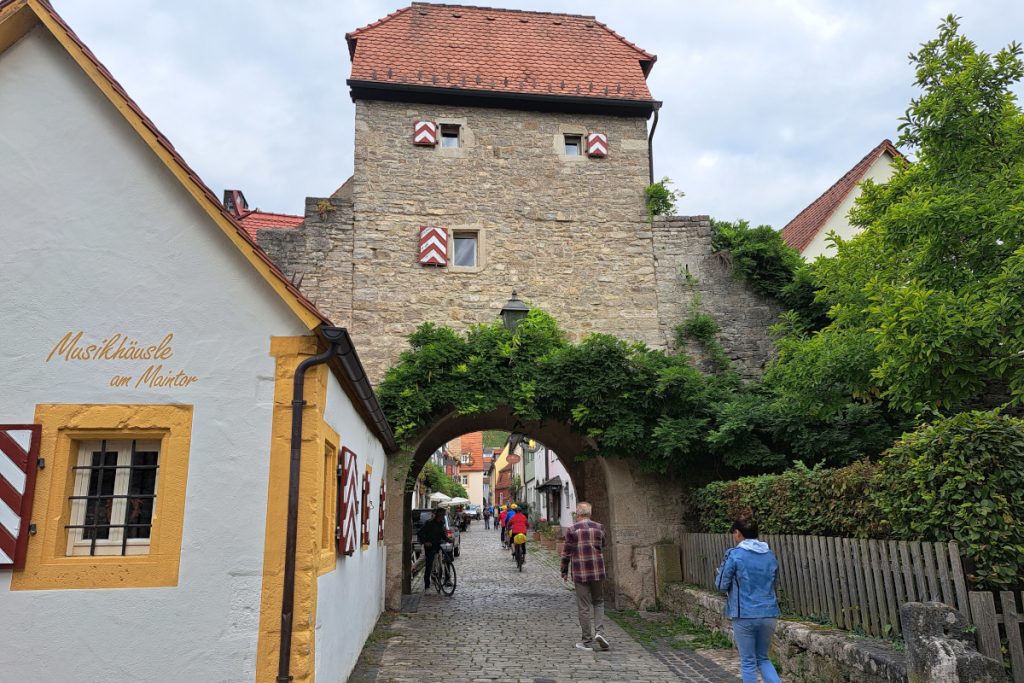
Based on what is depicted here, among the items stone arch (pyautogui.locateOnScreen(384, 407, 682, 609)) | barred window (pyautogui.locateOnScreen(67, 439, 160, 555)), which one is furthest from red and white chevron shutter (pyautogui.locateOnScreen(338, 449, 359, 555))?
stone arch (pyautogui.locateOnScreen(384, 407, 682, 609))

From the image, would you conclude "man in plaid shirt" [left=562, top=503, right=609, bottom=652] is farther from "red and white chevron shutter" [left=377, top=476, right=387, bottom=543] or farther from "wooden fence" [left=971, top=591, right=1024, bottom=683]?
"wooden fence" [left=971, top=591, right=1024, bottom=683]

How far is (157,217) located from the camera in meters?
5.34

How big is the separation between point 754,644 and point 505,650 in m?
3.89

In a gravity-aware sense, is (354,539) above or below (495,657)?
above

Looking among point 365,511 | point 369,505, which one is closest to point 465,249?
point 369,505

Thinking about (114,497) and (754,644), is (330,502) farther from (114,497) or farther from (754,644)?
(754,644)

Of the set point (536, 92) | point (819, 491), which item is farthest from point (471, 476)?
point (819, 491)

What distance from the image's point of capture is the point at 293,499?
494cm

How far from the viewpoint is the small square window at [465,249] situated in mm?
13547

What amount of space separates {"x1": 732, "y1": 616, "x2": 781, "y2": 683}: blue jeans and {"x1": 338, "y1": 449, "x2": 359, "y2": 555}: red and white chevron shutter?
3.19m

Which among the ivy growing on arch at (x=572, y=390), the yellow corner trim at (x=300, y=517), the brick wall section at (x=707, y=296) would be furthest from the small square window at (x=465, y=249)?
the yellow corner trim at (x=300, y=517)

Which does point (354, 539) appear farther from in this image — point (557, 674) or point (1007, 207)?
point (1007, 207)

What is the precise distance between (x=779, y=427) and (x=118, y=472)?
9.26 m

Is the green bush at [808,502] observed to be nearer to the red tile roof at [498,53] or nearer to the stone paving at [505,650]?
the stone paving at [505,650]
